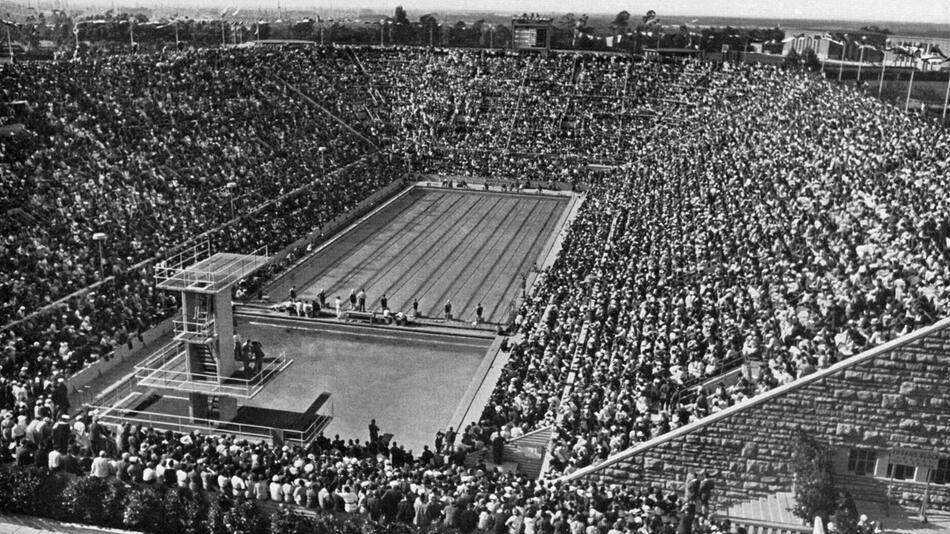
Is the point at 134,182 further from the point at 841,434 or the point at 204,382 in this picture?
the point at 841,434

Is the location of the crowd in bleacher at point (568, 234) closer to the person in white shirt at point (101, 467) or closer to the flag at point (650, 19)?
the person in white shirt at point (101, 467)

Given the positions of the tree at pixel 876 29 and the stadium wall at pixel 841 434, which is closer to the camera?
the stadium wall at pixel 841 434

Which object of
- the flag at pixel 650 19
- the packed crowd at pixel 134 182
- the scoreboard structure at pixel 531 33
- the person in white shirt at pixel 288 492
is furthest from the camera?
the flag at pixel 650 19

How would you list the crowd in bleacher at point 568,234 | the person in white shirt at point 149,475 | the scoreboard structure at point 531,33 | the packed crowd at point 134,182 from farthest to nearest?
the scoreboard structure at point 531,33 → the packed crowd at point 134,182 → the crowd in bleacher at point 568,234 → the person in white shirt at point 149,475

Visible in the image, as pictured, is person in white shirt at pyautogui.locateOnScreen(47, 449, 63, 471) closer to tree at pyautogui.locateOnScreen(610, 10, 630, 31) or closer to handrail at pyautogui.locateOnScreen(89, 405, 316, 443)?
handrail at pyautogui.locateOnScreen(89, 405, 316, 443)

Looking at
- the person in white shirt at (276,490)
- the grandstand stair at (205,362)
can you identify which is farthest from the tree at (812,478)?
the grandstand stair at (205,362)

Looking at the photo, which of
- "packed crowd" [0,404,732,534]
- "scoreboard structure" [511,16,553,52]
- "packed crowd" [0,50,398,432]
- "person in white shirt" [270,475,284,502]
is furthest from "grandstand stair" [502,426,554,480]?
"scoreboard structure" [511,16,553,52]

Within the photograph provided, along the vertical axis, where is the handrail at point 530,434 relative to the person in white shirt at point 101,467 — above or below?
below

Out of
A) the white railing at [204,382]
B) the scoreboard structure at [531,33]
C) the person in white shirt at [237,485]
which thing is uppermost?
the scoreboard structure at [531,33]
